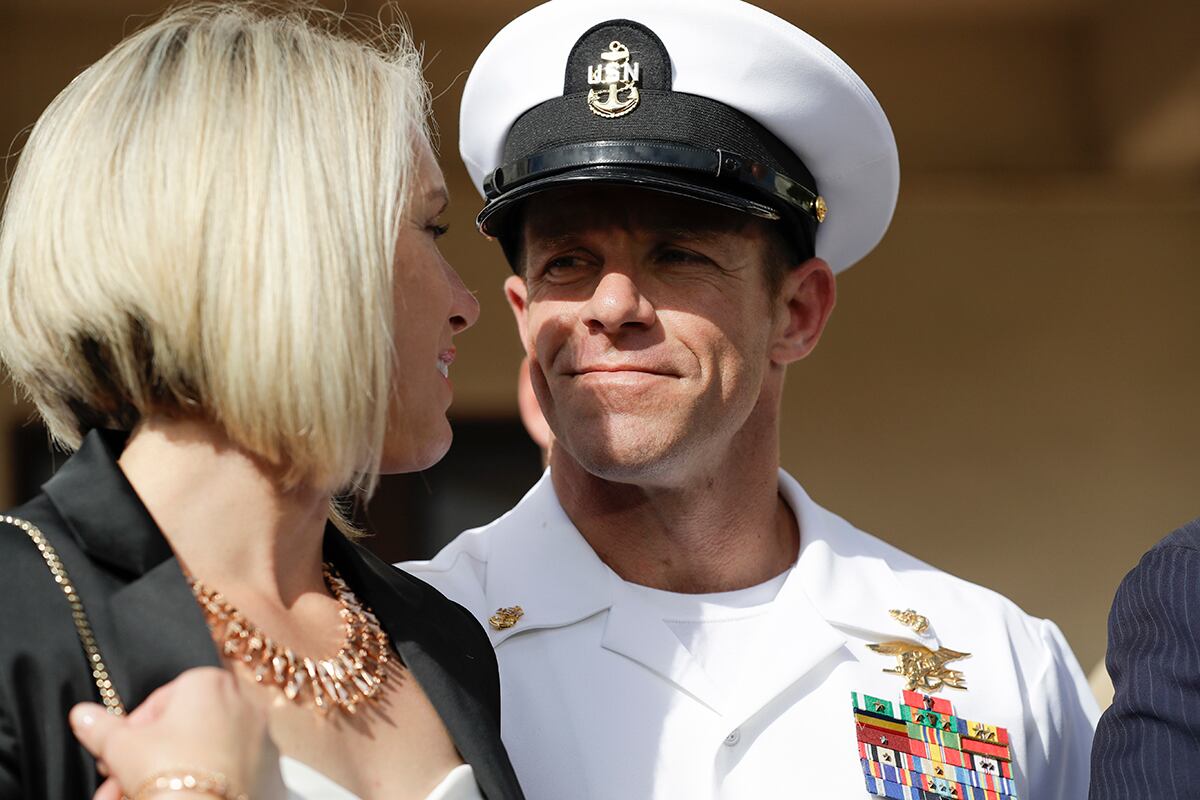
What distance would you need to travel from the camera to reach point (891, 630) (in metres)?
2.38

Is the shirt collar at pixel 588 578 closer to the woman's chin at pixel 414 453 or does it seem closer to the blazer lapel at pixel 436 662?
the blazer lapel at pixel 436 662

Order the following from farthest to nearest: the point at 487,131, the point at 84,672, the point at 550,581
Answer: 1. the point at 487,131
2. the point at 550,581
3. the point at 84,672

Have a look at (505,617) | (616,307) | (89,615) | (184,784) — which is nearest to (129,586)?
(89,615)

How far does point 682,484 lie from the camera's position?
2459mm

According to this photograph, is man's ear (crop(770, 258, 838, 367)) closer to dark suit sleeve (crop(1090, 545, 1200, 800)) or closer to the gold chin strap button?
the gold chin strap button

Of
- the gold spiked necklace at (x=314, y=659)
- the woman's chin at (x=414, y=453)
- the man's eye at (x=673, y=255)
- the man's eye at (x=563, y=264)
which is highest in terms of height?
the man's eye at (x=673, y=255)

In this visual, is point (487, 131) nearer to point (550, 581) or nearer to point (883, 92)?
point (550, 581)

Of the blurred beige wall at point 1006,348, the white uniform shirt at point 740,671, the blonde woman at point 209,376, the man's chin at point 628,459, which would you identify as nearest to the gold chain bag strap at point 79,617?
the blonde woman at point 209,376

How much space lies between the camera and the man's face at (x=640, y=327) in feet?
7.57

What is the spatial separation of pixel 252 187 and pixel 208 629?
41 cm

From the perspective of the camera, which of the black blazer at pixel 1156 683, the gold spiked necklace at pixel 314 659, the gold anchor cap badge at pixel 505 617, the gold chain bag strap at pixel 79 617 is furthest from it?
the gold anchor cap badge at pixel 505 617

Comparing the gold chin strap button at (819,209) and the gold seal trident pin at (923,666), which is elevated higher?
the gold chin strap button at (819,209)

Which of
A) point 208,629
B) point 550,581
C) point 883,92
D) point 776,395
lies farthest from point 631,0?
point 883,92

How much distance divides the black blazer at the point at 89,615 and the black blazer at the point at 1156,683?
687mm
